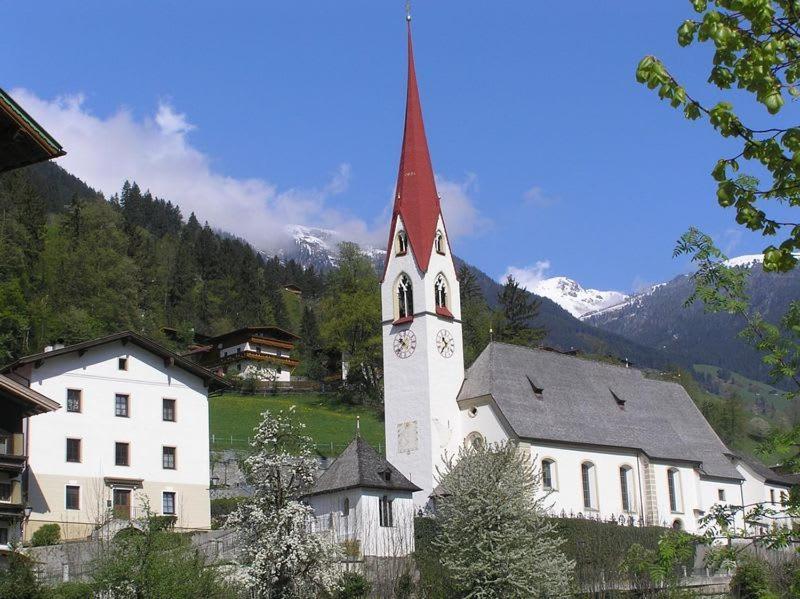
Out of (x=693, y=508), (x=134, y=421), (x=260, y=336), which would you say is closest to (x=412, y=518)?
(x=134, y=421)

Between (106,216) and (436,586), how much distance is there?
246 feet

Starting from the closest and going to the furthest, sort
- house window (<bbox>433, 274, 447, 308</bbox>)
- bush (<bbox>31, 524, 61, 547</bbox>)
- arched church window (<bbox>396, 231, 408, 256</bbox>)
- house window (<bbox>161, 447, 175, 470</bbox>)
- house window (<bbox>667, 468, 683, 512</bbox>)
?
bush (<bbox>31, 524, 61, 547</bbox>), house window (<bbox>161, 447, 175, 470</bbox>), house window (<bbox>433, 274, 447, 308</bbox>), arched church window (<bbox>396, 231, 408, 256</bbox>), house window (<bbox>667, 468, 683, 512</bbox>)

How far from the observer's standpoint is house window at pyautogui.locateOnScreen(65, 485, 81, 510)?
48.2 meters

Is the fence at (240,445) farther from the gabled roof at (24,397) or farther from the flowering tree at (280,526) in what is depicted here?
the flowering tree at (280,526)

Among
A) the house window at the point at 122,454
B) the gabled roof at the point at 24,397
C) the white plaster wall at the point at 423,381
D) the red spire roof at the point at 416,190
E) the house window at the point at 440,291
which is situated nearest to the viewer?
the gabled roof at the point at 24,397

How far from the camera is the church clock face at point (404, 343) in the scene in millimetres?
54969

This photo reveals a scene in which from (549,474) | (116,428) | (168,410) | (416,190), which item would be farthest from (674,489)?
(116,428)

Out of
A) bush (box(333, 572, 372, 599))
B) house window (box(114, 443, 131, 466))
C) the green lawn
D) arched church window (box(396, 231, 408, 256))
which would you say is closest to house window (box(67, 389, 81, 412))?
house window (box(114, 443, 131, 466))

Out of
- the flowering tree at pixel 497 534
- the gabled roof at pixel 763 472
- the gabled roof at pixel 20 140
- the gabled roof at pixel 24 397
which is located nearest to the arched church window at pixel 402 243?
the flowering tree at pixel 497 534

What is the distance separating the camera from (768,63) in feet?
29.7

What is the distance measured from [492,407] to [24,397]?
21.3 metres

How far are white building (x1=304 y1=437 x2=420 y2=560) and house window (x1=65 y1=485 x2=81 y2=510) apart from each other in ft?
33.6

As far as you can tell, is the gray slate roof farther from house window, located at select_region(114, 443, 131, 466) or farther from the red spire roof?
house window, located at select_region(114, 443, 131, 466)

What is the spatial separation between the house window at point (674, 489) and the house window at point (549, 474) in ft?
29.1
